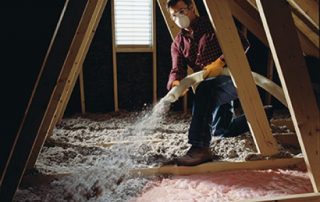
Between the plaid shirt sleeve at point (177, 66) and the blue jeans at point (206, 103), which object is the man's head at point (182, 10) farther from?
the blue jeans at point (206, 103)

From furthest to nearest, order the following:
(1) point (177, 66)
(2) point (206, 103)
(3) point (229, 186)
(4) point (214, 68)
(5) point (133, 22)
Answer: (5) point (133, 22), (1) point (177, 66), (4) point (214, 68), (2) point (206, 103), (3) point (229, 186)

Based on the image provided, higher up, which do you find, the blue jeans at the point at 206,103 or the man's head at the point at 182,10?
the man's head at the point at 182,10

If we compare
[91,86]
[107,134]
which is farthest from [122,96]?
[107,134]

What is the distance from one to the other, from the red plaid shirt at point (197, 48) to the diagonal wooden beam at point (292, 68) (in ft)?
2.41

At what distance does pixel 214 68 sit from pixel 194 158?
582 millimetres

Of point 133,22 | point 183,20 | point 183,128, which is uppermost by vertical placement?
point 133,22

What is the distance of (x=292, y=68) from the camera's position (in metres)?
1.23

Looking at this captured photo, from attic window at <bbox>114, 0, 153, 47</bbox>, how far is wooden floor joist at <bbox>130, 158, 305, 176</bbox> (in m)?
2.56

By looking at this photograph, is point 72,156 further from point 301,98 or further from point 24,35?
point 301,98

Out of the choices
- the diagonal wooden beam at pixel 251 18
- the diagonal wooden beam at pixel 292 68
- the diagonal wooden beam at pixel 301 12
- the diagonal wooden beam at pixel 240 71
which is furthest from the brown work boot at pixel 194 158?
the diagonal wooden beam at pixel 251 18

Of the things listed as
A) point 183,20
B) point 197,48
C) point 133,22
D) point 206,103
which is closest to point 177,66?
point 197,48

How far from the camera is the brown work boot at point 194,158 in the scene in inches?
72.5

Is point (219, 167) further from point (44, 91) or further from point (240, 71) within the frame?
point (44, 91)

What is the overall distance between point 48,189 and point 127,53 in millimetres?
2728
